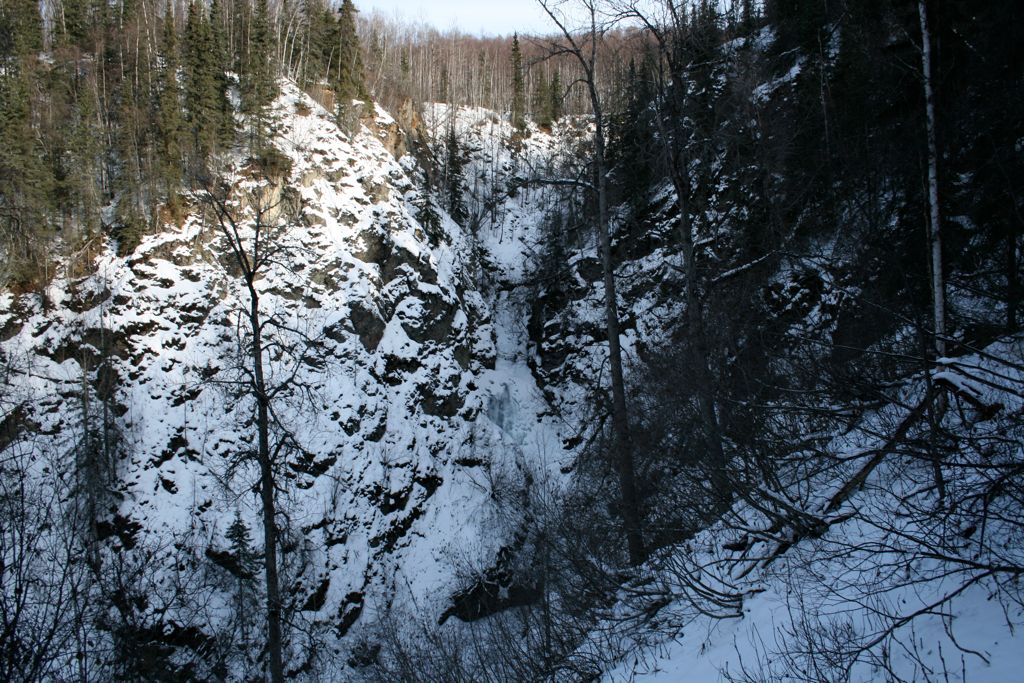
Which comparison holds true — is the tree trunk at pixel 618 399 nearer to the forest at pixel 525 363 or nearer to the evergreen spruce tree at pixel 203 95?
the forest at pixel 525 363

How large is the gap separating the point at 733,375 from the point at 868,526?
139 inches

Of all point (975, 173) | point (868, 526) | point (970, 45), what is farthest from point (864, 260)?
point (868, 526)

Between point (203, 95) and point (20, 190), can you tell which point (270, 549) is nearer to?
point (20, 190)

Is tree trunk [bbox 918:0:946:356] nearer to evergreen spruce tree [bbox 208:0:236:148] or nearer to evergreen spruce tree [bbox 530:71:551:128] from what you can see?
evergreen spruce tree [bbox 208:0:236:148]

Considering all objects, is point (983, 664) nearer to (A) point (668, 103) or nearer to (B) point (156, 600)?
(A) point (668, 103)

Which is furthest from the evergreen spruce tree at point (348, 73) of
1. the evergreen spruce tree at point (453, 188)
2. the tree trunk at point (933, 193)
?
the tree trunk at point (933, 193)

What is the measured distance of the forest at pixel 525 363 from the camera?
381 centimetres

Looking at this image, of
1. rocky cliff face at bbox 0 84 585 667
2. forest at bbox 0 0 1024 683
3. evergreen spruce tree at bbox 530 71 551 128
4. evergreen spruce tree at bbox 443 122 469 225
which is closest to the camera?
forest at bbox 0 0 1024 683

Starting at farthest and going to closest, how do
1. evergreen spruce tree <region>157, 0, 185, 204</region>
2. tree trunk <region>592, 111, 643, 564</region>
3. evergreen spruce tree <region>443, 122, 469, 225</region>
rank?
evergreen spruce tree <region>443, 122, 469, 225</region> → evergreen spruce tree <region>157, 0, 185, 204</region> → tree trunk <region>592, 111, 643, 564</region>

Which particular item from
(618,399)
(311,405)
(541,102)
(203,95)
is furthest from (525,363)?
(541,102)

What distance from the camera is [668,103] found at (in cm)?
871

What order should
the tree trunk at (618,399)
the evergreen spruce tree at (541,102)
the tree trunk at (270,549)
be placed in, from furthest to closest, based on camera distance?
the evergreen spruce tree at (541,102)
the tree trunk at (270,549)
the tree trunk at (618,399)

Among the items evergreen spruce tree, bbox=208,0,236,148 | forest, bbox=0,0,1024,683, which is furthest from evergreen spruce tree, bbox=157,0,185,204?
evergreen spruce tree, bbox=208,0,236,148

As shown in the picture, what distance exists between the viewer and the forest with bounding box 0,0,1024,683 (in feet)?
12.5
